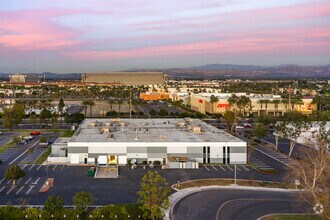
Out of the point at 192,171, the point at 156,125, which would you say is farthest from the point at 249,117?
the point at 192,171

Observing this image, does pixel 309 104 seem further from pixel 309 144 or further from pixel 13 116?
pixel 13 116

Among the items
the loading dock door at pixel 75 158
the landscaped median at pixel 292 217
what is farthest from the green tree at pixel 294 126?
the loading dock door at pixel 75 158

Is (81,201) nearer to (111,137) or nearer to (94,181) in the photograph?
(94,181)

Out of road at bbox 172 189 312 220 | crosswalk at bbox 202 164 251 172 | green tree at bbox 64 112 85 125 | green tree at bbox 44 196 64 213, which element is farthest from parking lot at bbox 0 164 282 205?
green tree at bbox 64 112 85 125

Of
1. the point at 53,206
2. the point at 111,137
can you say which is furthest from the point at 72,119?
the point at 53,206

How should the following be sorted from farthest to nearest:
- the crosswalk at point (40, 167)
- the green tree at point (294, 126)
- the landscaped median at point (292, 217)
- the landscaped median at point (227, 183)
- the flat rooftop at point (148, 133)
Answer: the green tree at point (294, 126), the flat rooftop at point (148, 133), the crosswalk at point (40, 167), the landscaped median at point (227, 183), the landscaped median at point (292, 217)

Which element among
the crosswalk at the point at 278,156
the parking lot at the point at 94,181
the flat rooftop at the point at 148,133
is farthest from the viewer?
the flat rooftop at the point at 148,133

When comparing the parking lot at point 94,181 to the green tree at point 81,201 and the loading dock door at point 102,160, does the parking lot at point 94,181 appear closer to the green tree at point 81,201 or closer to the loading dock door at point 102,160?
the loading dock door at point 102,160
